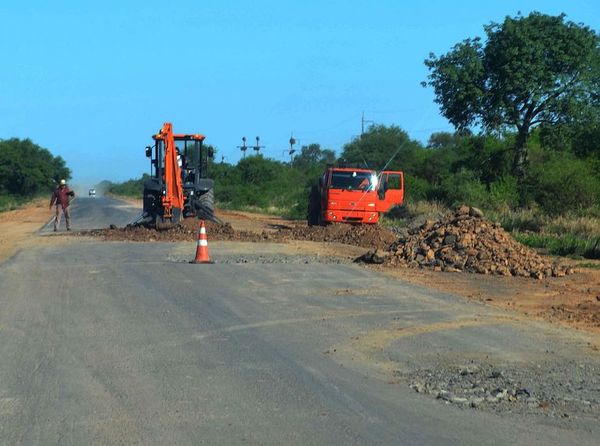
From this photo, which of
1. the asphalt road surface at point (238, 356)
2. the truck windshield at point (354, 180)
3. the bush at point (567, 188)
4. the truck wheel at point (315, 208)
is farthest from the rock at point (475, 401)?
the bush at point (567, 188)

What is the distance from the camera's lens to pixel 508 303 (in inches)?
547

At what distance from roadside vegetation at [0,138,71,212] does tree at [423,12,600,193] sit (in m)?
70.6

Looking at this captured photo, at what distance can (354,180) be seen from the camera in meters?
29.8

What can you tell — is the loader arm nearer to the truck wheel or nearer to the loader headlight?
the truck wheel

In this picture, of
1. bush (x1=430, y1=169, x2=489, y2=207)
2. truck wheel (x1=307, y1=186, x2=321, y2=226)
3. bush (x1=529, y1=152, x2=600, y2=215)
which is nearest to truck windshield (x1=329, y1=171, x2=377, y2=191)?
truck wheel (x1=307, y1=186, x2=321, y2=226)

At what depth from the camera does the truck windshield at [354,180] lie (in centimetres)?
2953

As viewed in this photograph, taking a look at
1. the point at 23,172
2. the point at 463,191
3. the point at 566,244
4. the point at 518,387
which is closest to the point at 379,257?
the point at 566,244

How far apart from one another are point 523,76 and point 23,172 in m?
81.2

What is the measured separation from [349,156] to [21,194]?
55901 mm

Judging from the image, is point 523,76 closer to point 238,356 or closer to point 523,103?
point 523,103

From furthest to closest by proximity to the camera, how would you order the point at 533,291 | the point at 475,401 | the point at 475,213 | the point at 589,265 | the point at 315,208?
1. the point at 315,208
2. the point at 475,213
3. the point at 589,265
4. the point at 533,291
5. the point at 475,401

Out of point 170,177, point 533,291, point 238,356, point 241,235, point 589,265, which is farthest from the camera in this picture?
point 170,177

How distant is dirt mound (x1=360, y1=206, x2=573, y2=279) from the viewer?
1789cm

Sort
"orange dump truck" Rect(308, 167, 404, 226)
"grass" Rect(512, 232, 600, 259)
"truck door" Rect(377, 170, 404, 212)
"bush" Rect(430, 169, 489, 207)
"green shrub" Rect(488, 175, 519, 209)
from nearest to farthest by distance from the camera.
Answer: "grass" Rect(512, 232, 600, 259), "orange dump truck" Rect(308, 167, 404, 226), "green shrub" Rect(488, 175, 519, 209), "bush" Rect(430, 169, 489, 207), "truck door" Rect(377, 170, 404, 212)
